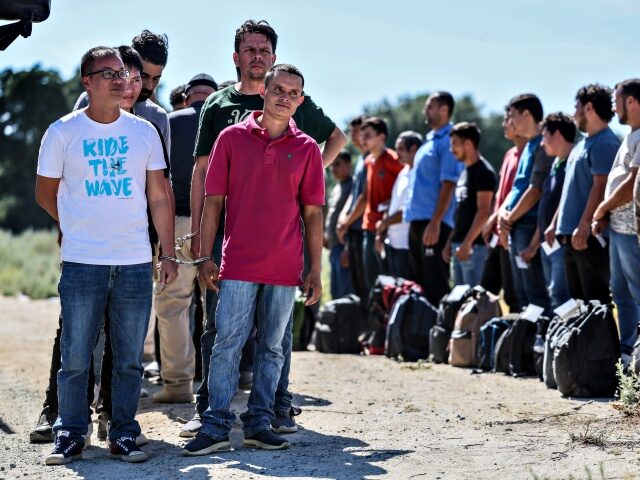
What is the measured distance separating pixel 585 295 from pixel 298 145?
12.1 feet

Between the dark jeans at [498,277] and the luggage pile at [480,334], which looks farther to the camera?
the dark jeans at [498,277]

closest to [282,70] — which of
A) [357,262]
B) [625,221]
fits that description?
[625,221]

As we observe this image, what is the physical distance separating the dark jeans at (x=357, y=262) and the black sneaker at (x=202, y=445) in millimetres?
7829

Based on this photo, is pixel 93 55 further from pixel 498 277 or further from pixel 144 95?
pixel 498 277

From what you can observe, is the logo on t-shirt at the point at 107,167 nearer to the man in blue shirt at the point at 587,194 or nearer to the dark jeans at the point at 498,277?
the man in blue shirt at the point at 587,194

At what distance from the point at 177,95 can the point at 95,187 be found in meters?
4.02

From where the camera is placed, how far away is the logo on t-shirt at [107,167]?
254 inches

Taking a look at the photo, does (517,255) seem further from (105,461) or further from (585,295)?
(105,461)

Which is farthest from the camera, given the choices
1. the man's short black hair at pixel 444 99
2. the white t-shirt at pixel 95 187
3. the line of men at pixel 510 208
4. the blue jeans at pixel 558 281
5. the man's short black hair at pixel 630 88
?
the man's short black hair at pixel 444 99

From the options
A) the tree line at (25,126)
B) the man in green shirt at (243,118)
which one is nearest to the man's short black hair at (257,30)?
the man in green shirt at (243,118)

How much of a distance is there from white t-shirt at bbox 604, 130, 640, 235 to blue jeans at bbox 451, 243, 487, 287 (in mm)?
3031

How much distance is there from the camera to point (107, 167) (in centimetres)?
647

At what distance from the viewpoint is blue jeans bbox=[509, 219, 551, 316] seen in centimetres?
1062

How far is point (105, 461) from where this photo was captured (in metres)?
6.57
